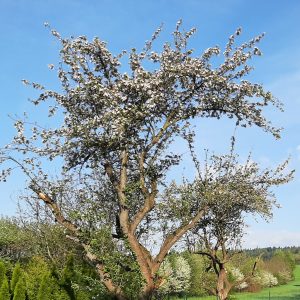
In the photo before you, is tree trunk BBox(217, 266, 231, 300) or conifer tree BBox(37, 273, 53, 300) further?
conifer tree BBox(37, 273, 53, 300)

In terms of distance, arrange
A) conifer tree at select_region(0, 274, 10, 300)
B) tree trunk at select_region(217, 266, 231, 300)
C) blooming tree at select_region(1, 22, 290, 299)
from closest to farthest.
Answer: blooming tree at select_region(1, 22, 290, 299)
tree trunk at select_region(217, 266, 231, 300)
conifer tree at select_region(0, 274, 10, 300)

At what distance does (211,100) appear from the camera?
43.4ft

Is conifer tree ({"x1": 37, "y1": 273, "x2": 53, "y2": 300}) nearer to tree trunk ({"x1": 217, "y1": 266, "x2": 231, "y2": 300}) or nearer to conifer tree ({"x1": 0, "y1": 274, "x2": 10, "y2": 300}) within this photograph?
conifer tree ({"x1": 0, "y1": 274, "x2": 10, "y2": 300})

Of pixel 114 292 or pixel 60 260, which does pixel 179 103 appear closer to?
pixel 114 292

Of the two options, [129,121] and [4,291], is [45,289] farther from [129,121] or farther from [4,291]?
[129,121]

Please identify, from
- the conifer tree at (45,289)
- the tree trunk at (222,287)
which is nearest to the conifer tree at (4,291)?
the conifer tree at (45,289)

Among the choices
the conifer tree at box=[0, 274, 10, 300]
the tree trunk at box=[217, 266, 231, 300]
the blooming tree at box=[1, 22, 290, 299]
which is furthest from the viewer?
the conifer tree at box=[0, 274, 10, 300]

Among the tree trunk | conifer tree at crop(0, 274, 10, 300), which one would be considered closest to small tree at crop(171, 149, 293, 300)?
the tree trunk

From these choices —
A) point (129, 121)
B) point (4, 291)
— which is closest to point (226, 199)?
point (129, 121)

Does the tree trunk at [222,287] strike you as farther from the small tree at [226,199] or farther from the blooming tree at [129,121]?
the blooming tree at [129,121]

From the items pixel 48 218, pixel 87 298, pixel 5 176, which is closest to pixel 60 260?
pixel 48 218

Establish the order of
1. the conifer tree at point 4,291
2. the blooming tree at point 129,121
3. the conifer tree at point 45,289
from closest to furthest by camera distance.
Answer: the blooming tree at point 129,121 → the conifer tree at point 45,289 → the conifer tree at point 4,291

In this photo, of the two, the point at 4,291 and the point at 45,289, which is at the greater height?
the point at 4,291

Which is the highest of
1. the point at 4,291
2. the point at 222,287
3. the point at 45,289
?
the point at 4,291
